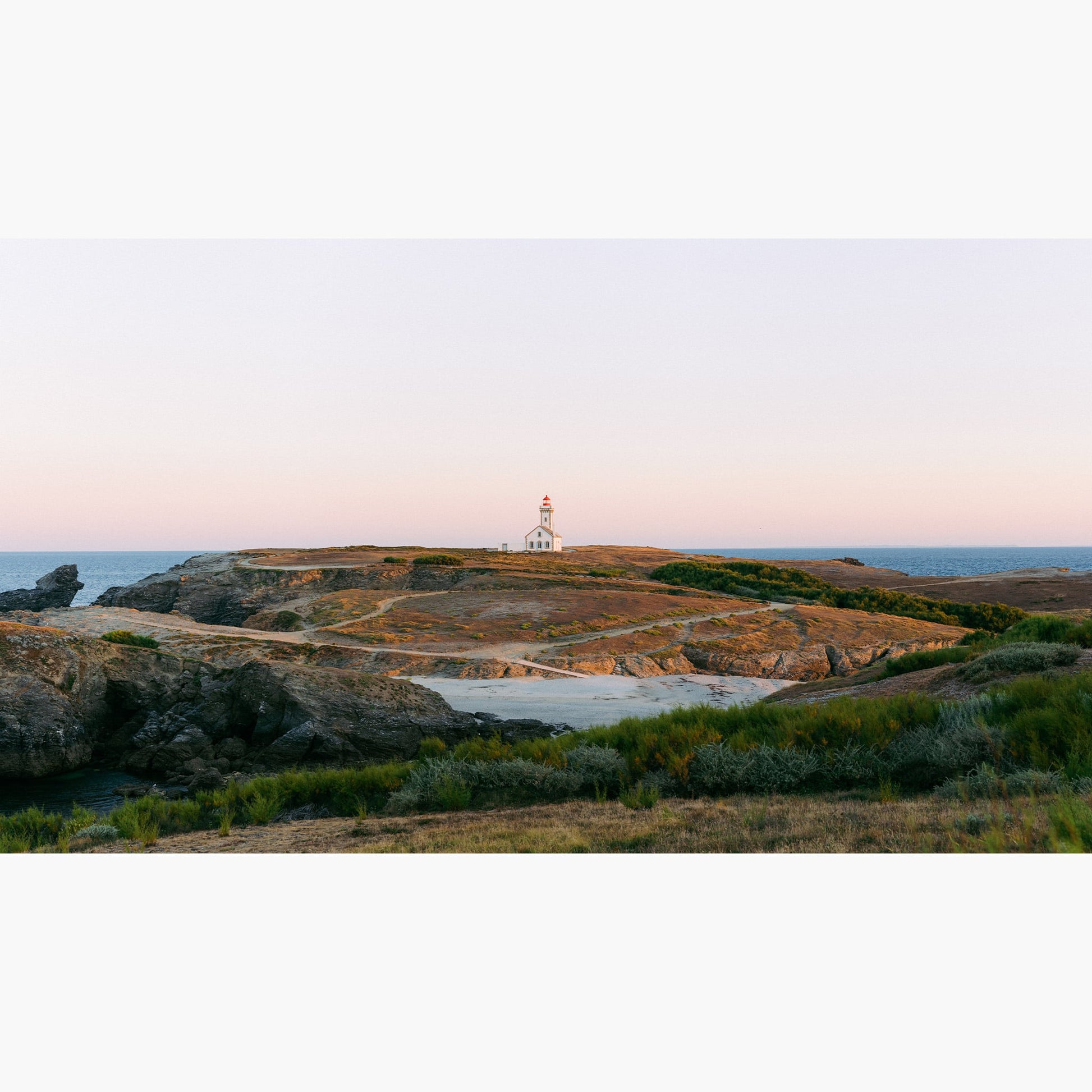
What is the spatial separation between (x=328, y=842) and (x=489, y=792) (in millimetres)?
2168

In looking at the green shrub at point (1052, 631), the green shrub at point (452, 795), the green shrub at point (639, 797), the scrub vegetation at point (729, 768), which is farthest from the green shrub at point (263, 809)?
the green shrub at point (1052, 631)

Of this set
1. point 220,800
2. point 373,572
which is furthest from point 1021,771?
point 373,572

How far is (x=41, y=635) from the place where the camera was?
1791 cm

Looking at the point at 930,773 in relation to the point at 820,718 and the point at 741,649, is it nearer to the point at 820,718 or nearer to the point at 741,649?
the point at 820,718

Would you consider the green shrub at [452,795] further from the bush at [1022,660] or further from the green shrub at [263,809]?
the bush at [1022,660]

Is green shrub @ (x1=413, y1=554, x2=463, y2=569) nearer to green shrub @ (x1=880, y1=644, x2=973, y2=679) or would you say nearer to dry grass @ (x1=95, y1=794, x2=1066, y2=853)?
green shrub @ (x1=880, y1=644, x2=973, y2=679)

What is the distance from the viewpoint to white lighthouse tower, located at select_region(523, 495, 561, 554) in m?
84.1

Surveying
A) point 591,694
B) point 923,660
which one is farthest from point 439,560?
point 923,660

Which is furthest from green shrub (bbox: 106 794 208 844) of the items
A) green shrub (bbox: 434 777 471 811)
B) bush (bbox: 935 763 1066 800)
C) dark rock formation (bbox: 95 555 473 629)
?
dark rock formation (bbox: 95 555 473 629)

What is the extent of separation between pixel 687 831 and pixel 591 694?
1760cm

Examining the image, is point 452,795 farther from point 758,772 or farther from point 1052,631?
point 1052,631

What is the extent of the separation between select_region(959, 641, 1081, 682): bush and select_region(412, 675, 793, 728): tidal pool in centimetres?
788

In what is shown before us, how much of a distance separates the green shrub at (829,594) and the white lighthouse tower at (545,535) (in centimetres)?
2037

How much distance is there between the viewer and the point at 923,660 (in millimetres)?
14484
